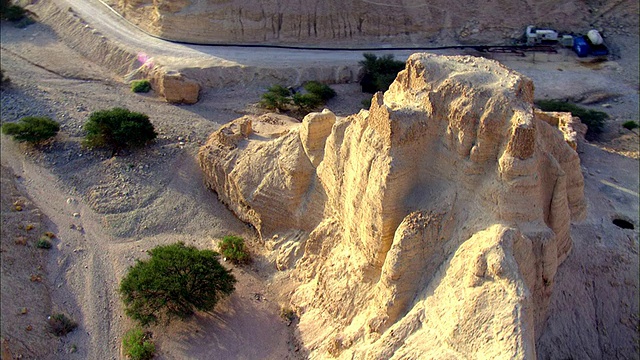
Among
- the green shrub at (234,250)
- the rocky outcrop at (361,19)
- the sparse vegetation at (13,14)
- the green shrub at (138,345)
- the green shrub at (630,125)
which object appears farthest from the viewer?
the sparse vegetation at (13,14)

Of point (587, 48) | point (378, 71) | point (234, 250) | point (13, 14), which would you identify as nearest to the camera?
point (234, 250)

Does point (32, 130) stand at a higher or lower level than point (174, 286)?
higher

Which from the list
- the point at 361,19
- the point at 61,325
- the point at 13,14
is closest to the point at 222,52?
the point at 361,19

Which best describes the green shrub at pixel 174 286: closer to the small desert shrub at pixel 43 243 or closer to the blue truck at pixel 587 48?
the small desert shrub at pixel 43 243

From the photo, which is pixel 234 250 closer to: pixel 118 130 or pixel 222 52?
pixel 118 130

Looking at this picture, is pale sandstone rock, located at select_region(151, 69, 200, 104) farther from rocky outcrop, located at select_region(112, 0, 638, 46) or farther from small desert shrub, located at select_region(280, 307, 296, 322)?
small desert shrub, located at select_region(280, 307, 296, 322)

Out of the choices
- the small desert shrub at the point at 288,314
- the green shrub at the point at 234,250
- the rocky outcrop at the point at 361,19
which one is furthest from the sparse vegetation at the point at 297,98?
the small desert shrub at the point at 288,314
